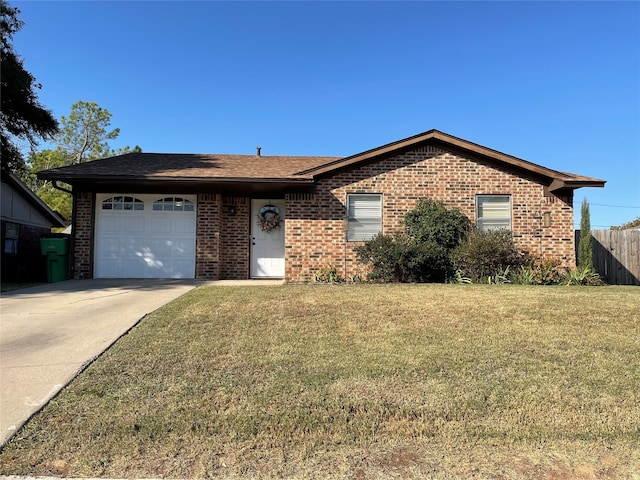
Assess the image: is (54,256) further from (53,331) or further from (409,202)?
(409,202)

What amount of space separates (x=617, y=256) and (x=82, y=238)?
50.7 ft

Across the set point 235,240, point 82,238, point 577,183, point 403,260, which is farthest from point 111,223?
point 577,183

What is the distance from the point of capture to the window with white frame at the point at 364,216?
11242mm

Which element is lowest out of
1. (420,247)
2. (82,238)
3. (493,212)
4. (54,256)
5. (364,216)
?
(54,256)

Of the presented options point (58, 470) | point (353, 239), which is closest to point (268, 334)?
point (58, 470)

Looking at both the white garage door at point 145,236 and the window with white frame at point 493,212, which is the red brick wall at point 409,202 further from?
the white garage door at point 145,236

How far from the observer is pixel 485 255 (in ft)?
33.4

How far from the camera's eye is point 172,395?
3.57 metres

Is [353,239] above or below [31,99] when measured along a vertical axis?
below

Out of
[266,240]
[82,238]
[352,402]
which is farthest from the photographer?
[266,240]

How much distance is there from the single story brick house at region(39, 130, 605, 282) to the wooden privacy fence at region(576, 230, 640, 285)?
2.81 metres

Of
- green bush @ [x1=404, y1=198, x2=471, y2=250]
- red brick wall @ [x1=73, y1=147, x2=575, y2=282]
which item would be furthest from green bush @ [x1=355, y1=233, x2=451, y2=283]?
red brick wall @ [x1=73, y1=147, x2=575, y2=282]

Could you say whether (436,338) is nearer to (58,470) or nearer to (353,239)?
(58,470)

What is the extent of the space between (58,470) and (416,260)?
27.3ft
